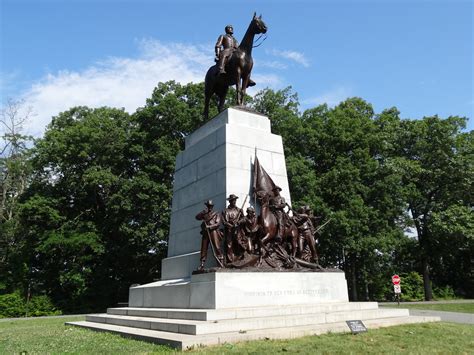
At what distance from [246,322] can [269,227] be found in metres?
3.59

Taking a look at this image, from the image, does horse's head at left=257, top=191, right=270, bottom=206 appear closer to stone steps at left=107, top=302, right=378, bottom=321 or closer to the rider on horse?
stone steps at left=107, top=302, right=378, bottom=321

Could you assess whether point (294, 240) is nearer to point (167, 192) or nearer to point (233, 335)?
point (233, 335)

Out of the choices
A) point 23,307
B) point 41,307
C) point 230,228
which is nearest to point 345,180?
point 230,228

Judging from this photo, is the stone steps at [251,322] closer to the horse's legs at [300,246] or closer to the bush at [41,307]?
the horse's legs at [300,246]

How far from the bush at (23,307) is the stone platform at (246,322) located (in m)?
19.4

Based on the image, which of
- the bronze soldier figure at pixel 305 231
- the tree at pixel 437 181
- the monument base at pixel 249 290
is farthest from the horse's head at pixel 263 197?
the tree at pixel 437 181

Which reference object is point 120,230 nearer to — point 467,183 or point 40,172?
point 40,172

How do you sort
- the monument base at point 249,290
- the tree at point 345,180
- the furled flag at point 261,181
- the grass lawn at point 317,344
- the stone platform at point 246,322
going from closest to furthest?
1. the grass lawn at point 317,344
2. the stone platform at point 246,322
3. the monument base at point 249,290
4. the furled flag at point 261,181
5. the tree at point 345,180

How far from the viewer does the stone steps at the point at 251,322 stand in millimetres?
→ 7383

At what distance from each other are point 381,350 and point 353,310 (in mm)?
3617

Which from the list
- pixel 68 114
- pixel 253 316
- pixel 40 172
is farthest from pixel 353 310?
pixel 68 114

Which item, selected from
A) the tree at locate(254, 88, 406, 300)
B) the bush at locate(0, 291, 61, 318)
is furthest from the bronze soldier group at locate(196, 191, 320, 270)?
the bush at locate(0, 291, 61, 318)

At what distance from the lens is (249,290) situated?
966 centimetres

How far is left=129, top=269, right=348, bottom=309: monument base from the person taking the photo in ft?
30.6
